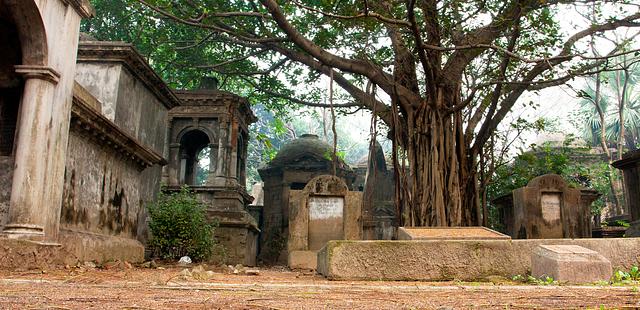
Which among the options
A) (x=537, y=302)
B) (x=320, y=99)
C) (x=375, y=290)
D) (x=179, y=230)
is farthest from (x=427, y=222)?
(x=320, y=99)

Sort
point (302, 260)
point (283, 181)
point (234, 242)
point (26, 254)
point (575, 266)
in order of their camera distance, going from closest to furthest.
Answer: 1. point (575, 266)
2. point (26, 254)
3. point (302, 260)
4. point (234, 242)
5. point (283, 181)

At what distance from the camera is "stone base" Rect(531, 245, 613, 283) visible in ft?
15.3

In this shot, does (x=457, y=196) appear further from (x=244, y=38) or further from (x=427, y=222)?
(x=244, y=38)

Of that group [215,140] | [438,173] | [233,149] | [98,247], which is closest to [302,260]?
[438,173]

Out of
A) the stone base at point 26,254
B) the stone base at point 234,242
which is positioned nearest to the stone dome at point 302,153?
the stone base at point 234,242

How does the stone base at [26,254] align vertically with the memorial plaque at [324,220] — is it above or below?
below

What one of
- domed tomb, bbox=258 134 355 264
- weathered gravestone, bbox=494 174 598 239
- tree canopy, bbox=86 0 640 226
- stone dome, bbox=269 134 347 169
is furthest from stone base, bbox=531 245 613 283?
stone dome, bbox=269 134 347 169

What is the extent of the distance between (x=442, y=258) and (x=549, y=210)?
7729 mm

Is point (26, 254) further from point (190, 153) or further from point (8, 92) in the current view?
point (190, 153)

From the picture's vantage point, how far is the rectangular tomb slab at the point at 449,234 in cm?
609

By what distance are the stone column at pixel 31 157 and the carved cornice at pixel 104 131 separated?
999 millimetres

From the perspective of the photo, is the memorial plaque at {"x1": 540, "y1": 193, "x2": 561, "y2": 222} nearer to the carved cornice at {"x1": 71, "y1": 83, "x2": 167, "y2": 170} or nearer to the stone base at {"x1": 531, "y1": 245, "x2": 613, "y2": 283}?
the stone base at {"x1": 531, "y1": 245, "x2": 613, "y2": 283}

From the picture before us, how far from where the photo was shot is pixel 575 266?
15.4 feet

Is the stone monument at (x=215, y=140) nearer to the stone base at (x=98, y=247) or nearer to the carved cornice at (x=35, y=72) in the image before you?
the stone base at (x=98, y=247)
